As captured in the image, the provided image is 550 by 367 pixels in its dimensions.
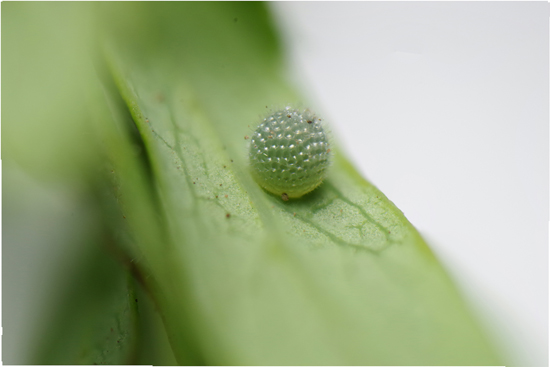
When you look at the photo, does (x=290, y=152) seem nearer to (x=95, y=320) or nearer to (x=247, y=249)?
(x=247, y=249)

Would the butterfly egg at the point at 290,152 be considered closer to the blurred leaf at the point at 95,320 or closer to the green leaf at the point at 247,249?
the green leaf at the point at 247,249

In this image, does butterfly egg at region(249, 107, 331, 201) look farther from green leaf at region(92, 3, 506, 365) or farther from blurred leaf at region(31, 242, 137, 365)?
blurred leaf at region(31, 242, 137, 365)

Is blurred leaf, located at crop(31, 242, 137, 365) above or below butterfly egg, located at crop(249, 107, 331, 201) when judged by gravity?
below

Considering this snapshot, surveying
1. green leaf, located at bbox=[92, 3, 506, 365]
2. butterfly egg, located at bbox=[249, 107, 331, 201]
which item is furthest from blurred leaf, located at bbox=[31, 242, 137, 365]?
butterfly egg, located at bbox=[249, 107, 331, 201]

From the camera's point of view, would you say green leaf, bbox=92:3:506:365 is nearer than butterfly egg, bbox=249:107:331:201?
Yes

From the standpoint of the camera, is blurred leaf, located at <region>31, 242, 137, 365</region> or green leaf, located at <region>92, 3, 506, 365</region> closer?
green leaf, located at <region>92, 3, 506, 365</region>

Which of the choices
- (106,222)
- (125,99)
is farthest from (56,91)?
(106,222)

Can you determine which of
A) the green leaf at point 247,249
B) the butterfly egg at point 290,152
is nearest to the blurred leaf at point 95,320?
the green leaf at point 247,249
